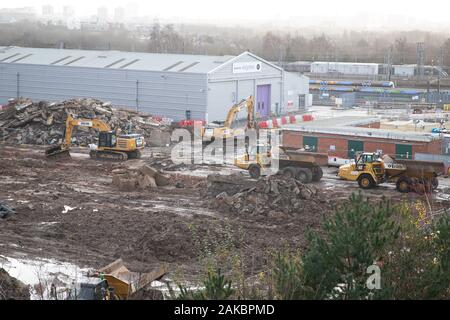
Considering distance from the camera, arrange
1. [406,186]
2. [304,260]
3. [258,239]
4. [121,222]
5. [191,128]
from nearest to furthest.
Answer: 1. [304,260]
2. [258,239]
3. [121,222]
4. [406,186]
5. [191,128]

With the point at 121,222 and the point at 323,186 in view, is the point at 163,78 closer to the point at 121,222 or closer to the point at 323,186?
the point at 323,186

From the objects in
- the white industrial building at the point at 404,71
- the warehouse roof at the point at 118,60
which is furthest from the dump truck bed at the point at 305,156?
the white industrial building at the point at 404,71

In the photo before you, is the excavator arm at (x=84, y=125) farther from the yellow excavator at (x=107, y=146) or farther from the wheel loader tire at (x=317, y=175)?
the wheel loader tire at (x=317, y=175)

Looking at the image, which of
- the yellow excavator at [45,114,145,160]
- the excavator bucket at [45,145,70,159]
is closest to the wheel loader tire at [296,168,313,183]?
the yellow excavator at [45,114,145,160]

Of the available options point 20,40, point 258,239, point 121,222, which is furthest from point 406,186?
point 20,40

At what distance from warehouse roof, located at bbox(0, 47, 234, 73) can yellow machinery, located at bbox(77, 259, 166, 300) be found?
26642 mm

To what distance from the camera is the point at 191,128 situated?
3725 cm

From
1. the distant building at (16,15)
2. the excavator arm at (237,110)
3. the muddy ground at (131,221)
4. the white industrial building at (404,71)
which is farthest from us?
the distant building at (16,15)

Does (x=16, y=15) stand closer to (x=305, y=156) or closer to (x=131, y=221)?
(x=305, y=156)

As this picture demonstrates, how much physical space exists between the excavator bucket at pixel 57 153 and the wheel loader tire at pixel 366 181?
11524mm

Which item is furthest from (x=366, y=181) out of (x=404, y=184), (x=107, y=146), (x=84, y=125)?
(x=84, y=125)

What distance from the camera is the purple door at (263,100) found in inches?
1754

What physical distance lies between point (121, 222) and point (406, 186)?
954cm
